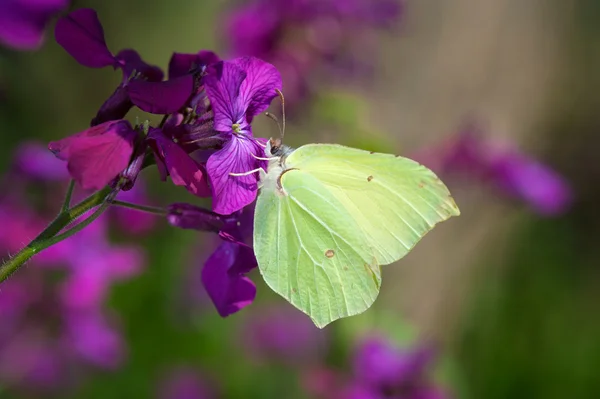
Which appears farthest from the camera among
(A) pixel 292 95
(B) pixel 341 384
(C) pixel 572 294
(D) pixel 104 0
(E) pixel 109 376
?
(D) pixel 104 0

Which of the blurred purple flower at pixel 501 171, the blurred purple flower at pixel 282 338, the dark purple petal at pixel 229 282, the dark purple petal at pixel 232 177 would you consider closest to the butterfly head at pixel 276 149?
the dark purple petal at pixel 232 177

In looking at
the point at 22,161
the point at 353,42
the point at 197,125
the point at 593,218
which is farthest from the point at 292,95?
the point at 593,218

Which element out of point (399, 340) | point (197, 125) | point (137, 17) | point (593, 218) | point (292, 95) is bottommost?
point (593, 218)

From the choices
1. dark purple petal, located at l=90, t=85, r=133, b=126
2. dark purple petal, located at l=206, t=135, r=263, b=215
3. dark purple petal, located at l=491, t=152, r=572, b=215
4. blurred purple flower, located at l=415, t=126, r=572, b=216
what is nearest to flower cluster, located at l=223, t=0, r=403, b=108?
blurred purple flower, located at l=415, t=126, r=572, b=216

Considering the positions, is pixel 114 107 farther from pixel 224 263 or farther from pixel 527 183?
pixel 527 183

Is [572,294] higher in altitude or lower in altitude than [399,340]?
lower

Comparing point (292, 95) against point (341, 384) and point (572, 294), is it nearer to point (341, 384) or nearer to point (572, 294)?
point (341, 384)

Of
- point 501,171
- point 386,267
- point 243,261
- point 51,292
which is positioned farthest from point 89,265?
point 386,267
